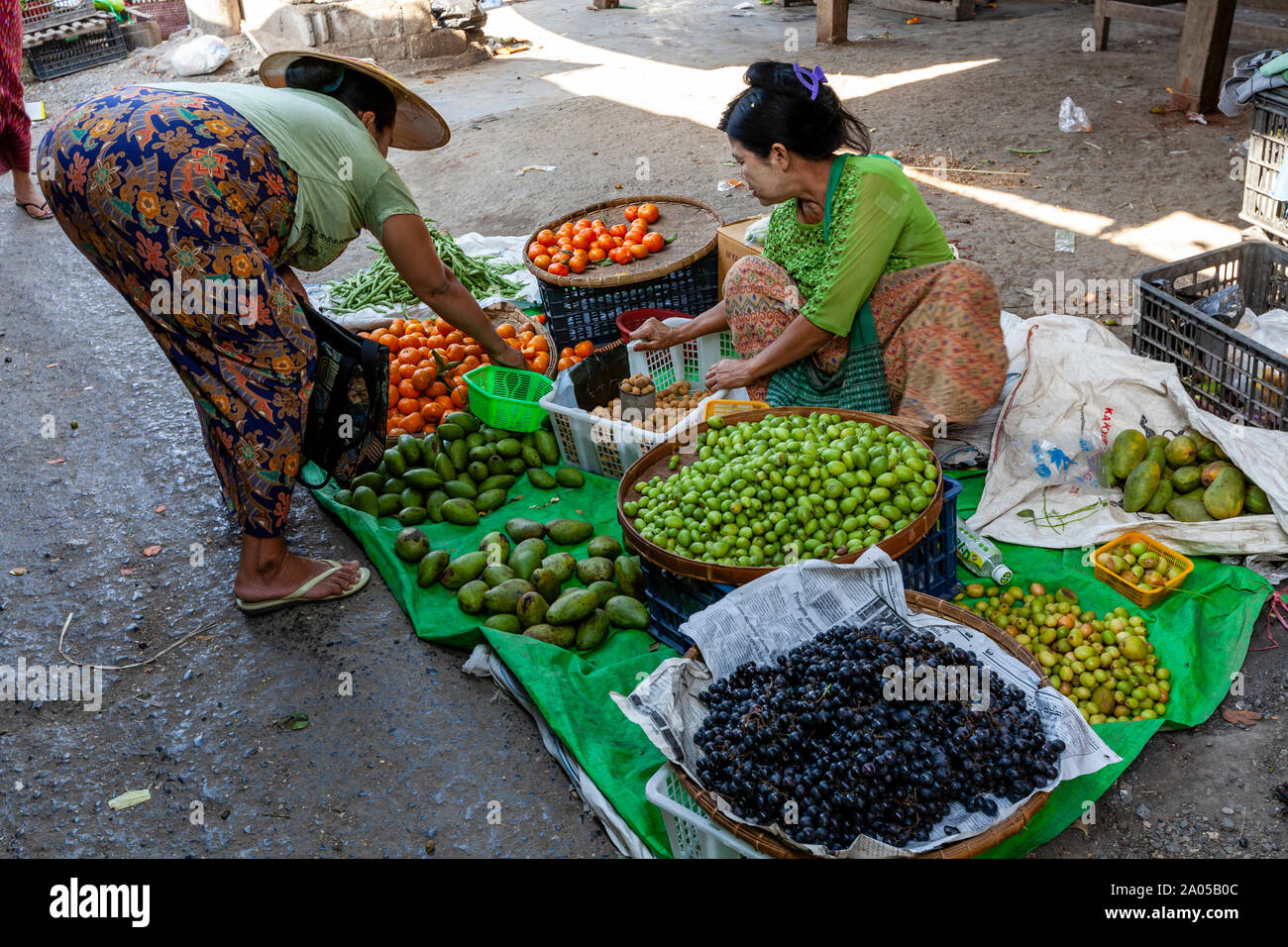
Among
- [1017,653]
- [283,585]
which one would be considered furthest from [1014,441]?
[283,585]

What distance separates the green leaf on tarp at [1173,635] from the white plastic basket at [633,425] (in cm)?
109

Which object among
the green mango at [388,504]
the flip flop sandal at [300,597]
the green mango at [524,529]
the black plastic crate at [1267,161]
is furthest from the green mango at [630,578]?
the black plastic crate at [1267,161]

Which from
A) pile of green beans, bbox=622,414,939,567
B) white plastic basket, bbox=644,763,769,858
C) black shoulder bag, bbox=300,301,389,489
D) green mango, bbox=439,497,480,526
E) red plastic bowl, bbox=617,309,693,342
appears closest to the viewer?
white plastic basket, bbox=644,763,769,858

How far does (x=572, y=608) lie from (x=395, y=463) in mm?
1178

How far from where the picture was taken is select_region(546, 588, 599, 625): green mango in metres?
2.93

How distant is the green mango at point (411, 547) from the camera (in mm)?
3293

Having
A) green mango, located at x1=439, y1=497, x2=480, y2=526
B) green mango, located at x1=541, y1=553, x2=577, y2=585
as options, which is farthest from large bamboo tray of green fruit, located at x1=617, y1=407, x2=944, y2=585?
green mango, located at x1=439, y1=497, x2=480, y2=526

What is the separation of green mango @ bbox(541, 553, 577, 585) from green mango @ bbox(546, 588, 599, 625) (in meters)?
0.14

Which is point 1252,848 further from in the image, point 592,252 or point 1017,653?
point 592,252

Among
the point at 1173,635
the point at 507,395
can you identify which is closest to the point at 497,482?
the point at 507,395

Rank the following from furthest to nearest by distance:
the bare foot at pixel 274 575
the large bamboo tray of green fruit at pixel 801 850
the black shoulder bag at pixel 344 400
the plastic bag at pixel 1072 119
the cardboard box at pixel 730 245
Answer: the plastic bag at pixel 1072 119 < the cardboard box at pixel 730 245 < the black shoulder bag at pixel 344 400 < the bare foot at pixel 274 575 < the large bamboo tray of green fruit at pixel 801 850

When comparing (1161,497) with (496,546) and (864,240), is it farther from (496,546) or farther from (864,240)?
(496,546)

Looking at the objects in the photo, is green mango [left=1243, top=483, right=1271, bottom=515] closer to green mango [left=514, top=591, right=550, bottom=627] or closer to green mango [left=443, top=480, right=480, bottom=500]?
green mango [left=514, top=591, right=550, bottom=627]

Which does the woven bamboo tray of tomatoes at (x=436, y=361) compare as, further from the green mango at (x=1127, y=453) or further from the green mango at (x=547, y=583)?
the green mango at (x=1127, y=453)
